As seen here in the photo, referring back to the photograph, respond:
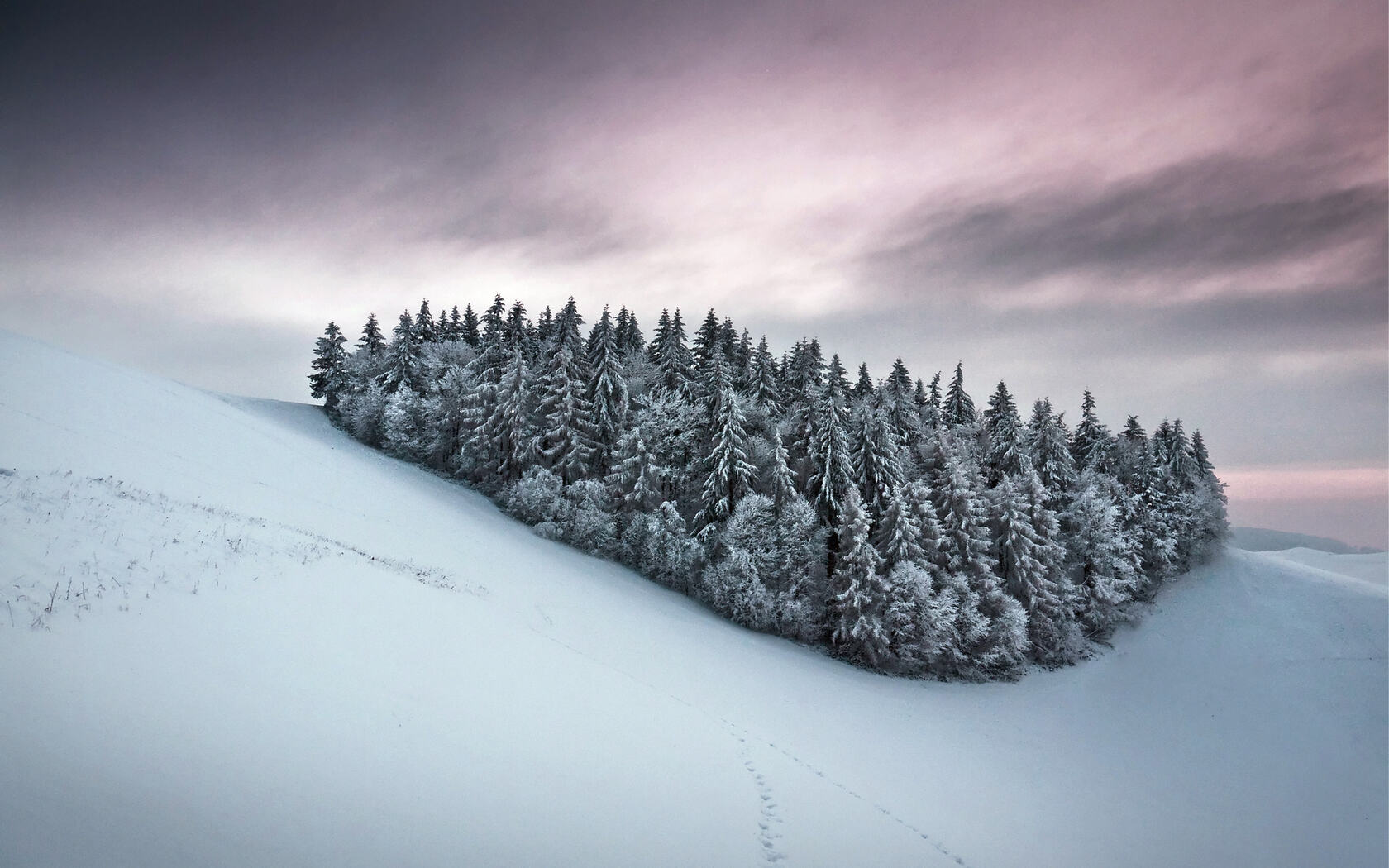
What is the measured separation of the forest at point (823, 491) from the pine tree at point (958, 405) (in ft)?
3.05

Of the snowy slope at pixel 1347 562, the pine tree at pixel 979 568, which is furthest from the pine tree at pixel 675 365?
the snowy slope at pixel 1347 562

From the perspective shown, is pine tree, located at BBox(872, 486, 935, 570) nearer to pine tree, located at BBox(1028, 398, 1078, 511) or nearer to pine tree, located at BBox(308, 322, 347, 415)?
pine tree, located at BBox(1028, 398, 1078, 511)

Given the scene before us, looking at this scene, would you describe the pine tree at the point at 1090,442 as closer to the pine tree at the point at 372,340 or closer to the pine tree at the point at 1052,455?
the pine tree at the point at 1052,455

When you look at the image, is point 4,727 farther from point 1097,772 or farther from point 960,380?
point 960,380

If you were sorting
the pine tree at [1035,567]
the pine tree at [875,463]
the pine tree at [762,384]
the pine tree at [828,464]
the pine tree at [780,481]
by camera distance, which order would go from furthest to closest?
the pine tree at [762,384], the pine tree at [875,463], the pine tree at [828,464], the pine tree at [780,481], the pine tree at [1035,567]

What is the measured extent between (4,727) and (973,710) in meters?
33.3

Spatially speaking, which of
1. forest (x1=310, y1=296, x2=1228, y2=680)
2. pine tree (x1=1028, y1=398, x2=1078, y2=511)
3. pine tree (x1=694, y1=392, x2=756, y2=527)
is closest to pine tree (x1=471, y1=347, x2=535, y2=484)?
forest (x1=310, y1=296, x2=1228, y2=680)

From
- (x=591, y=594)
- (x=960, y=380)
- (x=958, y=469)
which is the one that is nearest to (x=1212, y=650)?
(x=958, y=469)

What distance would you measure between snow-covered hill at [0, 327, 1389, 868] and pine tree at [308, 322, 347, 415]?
33.2 m

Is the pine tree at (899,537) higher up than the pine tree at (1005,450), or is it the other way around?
the pine tree at (1005,450)

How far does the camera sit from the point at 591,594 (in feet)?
90.2

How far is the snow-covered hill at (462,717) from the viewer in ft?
21.9

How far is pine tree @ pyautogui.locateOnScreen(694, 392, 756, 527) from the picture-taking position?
124ft

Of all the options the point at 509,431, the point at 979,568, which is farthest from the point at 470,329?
the point at 979,568
